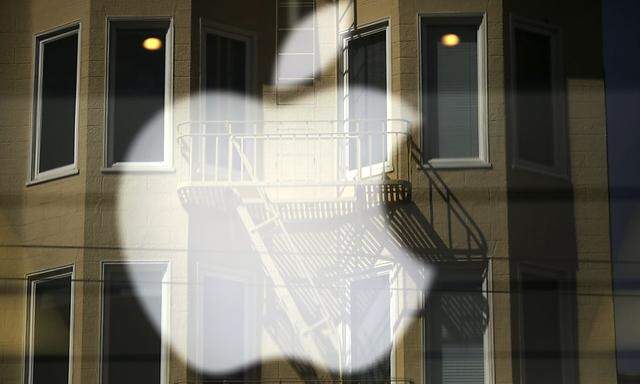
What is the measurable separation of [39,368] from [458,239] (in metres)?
3.06

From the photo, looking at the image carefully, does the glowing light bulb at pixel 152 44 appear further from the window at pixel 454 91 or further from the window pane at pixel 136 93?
the window at pixel 454 91

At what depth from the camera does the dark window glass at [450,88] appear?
1026cm

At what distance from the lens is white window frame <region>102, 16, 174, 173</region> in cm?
1027

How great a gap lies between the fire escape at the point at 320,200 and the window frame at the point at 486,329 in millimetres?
108

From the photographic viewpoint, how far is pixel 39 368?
1011 centimetres

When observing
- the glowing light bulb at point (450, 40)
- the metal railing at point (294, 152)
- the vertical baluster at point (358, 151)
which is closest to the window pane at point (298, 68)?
the metal railing at point (294, 152)

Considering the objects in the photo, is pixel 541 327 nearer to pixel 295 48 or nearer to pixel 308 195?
pixel 308 195

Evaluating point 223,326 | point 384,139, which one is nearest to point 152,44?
point 384,139

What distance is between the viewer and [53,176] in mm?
10344

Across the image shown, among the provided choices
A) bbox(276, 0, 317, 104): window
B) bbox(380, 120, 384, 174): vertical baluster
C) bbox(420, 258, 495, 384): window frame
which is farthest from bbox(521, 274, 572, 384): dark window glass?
bbox(276, 0, 317, 104): window

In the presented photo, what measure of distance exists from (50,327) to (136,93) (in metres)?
1.78

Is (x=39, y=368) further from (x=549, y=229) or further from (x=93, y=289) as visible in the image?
(x=549, y=229)

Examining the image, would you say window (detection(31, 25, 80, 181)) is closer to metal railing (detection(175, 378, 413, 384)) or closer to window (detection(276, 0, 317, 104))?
window (detection(276, 0, 317, 104))

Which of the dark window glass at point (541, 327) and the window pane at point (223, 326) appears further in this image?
the window pane at point (223, 326)
